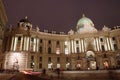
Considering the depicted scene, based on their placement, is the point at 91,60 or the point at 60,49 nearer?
the point at 91,60

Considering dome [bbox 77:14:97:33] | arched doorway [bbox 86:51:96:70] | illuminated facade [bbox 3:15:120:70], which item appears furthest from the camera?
dome [bbox 77:14:97:33]

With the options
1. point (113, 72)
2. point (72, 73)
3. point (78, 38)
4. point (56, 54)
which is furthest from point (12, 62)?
point (113, 72)

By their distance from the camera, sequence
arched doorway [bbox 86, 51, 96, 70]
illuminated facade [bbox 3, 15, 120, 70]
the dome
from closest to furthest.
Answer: illuminated facade [bbox 3, 15, 120, 70] < arched doorway [bbox 86, 51, 96, 70] < the dome

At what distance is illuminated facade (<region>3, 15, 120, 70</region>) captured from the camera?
53062mm

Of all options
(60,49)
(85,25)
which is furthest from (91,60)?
(85,25)

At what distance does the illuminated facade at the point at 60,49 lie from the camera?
53.1 meters

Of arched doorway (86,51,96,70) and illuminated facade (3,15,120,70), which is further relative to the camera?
arched doorway (86,51,96,70)

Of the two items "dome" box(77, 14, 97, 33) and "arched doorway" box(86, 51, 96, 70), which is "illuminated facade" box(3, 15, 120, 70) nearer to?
"arched doorway" box(86, 51, 96, 70)

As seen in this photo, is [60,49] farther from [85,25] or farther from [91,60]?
[85,25]

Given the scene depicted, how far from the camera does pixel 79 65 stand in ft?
188

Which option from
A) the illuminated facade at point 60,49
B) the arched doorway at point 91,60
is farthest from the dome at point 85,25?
the arched doorway at point 91,60

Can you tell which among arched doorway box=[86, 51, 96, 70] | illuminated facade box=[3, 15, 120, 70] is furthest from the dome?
arched doorway box=[86, 51, 96, 70]

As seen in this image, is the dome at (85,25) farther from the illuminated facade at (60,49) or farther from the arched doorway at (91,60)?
the arched doorway at (91,60)

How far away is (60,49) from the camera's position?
62438 millimetres
